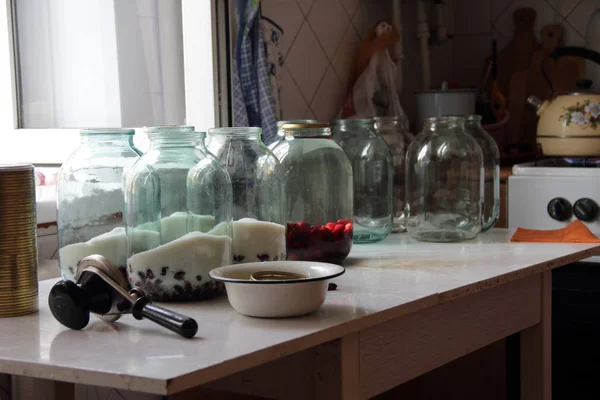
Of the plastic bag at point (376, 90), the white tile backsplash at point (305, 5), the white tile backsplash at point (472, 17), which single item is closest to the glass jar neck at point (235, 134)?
the white tile backsplash at point (305, 5)

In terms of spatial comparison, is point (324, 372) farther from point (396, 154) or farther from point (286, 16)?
point (286, 16)

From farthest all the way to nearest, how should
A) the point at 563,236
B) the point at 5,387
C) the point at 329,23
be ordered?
1. the point at 329,23
2. the point at 5,387
3. the point at 563,236

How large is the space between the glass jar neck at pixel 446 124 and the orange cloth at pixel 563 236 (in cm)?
24

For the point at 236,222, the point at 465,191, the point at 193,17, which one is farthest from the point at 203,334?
the point at 193,17

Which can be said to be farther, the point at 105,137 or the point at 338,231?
the point at 338,231

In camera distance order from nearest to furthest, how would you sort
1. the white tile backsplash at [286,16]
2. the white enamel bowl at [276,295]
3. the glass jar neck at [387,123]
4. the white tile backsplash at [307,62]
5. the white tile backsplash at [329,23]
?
1. the white enamel bowl at [276,295]
2. the glass jar neck at [387,123]
3. the white tile backsplash at [286,16]
4. the white tile backsplash at [307,62]
5. the white tile backsplash at [329,23]

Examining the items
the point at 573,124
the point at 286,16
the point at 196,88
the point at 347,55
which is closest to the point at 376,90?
the point at 347,55

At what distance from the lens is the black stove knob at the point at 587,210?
80.0 inches

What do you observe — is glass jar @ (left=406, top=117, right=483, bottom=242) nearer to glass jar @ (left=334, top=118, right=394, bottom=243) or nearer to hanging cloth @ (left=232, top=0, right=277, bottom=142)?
glass jar @ (left=334, top=118, right=394, bottom=243)

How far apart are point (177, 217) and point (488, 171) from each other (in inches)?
33.7

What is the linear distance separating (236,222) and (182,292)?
0.50 ft

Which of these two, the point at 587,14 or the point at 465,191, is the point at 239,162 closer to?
the point at 465,191

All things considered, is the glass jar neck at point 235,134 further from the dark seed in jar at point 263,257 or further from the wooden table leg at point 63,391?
the wooden table leg at point 63,391

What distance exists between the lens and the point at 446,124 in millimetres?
1679
